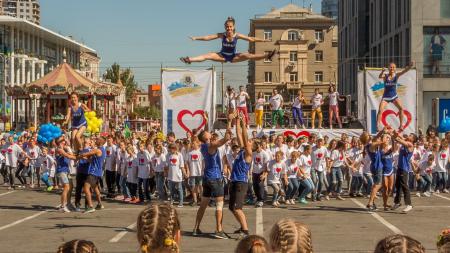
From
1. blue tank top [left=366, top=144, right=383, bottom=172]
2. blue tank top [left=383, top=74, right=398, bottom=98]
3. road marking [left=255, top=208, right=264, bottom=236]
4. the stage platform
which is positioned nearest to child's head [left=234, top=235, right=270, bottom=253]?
road marking [left=255, top=208, right=264, bottom=236]

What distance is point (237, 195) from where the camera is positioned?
42.6ft

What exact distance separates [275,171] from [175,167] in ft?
8.15

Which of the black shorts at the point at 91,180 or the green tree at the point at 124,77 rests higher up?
the green tree at the point at 124,77

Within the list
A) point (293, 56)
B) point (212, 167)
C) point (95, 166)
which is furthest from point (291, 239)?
point (293, 56)

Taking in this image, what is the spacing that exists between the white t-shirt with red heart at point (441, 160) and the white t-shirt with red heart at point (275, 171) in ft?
18.1

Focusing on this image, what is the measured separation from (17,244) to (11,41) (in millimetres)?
72549

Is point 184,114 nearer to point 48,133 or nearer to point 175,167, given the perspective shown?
point 175,167

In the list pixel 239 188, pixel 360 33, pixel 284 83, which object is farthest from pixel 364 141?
pixel 284 83

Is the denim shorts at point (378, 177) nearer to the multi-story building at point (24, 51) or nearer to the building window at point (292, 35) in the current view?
the multi-story building at point (24, 51)

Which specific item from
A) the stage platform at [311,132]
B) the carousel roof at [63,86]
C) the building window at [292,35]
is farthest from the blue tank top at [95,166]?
the building window at [292,35]

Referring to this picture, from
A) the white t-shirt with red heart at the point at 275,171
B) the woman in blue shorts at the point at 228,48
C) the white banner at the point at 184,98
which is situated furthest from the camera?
the white banner at the point at 184,98

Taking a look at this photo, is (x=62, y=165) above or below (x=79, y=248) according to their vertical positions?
below

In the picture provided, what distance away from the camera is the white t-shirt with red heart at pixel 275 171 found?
61.1 ft

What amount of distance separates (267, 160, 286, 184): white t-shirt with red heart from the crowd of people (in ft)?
47.8
